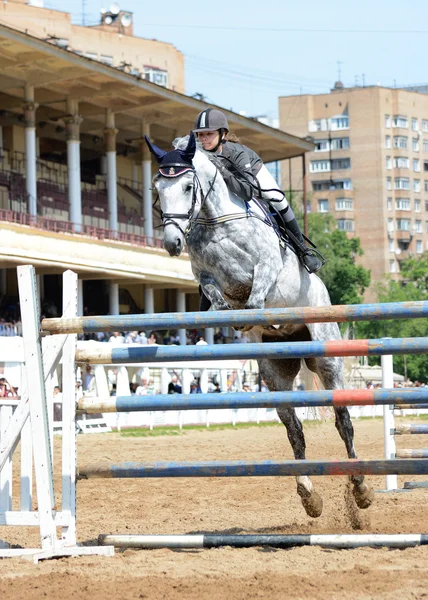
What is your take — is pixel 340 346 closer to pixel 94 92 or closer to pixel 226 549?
pixel 226 549

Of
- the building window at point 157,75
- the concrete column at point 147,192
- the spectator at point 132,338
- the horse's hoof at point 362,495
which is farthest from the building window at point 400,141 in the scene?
the horse's hoof at point 362,495

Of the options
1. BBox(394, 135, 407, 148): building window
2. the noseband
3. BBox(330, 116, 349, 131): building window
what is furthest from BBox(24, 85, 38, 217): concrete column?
BBox(394, 135, 407, 148): building window

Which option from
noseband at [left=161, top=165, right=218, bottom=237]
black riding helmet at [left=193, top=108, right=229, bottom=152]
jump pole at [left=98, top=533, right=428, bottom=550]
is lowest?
jump pole at [left=98, top=533, right=428, bottom=550]

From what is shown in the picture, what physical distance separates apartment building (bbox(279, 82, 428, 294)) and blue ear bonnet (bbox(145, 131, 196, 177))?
8712 centimetres

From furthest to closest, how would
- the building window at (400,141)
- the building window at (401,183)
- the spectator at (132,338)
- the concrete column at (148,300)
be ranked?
the building window at (401,183) < the building window at (400,141) < the concrete column at (148,300) < the spectator at (132,338)

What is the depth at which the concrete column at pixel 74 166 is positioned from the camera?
35.4 meters

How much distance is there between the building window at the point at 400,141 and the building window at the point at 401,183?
3.08 m

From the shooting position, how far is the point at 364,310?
17.7ft

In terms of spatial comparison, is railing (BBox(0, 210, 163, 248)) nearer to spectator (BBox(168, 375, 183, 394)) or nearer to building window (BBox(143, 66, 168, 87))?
spectator (BBox(168, 375, 183, 394))

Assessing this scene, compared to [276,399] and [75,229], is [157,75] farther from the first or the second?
[276,399]

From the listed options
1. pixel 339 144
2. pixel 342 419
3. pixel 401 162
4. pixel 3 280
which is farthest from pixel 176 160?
pixel 401 162

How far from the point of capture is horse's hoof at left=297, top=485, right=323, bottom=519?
745cm

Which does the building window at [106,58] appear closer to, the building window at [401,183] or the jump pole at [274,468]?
the building window at [401,183]

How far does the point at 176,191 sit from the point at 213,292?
90 centimetres
